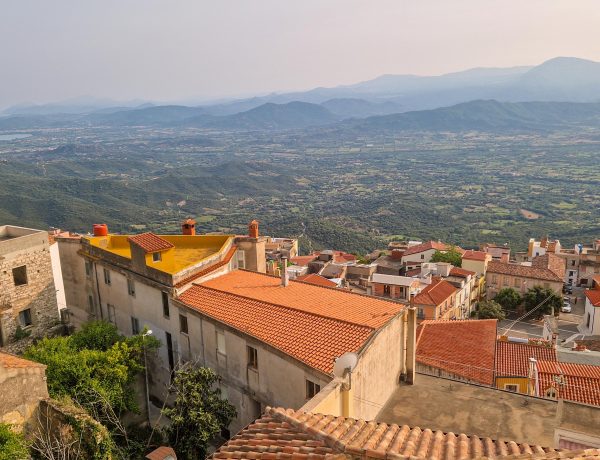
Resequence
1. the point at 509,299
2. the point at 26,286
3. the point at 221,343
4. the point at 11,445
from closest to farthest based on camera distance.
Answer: the point at 11,445 < the point at 221,343 < the point at 26,286 < the point at 509,299

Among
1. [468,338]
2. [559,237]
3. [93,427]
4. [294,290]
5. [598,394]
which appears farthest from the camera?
[559,237]

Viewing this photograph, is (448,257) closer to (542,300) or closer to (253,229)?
(542,300)

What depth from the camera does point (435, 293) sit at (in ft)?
152

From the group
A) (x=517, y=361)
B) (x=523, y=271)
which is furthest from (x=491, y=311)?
(x=517, y=361)

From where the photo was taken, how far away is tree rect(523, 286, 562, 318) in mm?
48297

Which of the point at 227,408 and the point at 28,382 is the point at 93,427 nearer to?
the point at 28,382

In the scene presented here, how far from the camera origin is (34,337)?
77.1ft

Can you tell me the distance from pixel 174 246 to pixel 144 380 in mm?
6680

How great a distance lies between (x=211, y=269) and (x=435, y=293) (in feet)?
95.9

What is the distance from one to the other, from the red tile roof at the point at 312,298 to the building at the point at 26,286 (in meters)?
8.02

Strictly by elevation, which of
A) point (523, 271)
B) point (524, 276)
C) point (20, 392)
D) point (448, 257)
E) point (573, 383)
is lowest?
point (448, 257)

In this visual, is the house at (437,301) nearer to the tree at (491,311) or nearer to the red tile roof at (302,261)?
the tree at (491,311)

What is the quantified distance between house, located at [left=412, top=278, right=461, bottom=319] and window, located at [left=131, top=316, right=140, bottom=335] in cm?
2580

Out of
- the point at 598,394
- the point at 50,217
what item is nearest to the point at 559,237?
the point at 598,394
